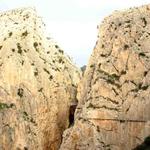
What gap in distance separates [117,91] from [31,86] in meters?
14.6

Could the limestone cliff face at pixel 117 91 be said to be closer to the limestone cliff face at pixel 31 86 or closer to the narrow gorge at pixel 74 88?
the narrow gorge at pixel 74 88

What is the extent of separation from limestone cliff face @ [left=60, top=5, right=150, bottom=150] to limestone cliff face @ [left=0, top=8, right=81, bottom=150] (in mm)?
7119

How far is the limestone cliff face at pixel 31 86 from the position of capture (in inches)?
3105

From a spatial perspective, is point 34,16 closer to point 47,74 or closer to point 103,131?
point 47,74

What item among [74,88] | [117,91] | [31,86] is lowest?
[117,91]

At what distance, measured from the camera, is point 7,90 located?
81062 mm

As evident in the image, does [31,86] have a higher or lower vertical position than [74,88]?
lower

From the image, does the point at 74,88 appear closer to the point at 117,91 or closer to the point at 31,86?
the point at 31,86

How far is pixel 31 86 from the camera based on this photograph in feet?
270

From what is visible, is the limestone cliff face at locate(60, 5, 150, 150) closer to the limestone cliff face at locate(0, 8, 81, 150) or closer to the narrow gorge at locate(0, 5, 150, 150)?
the narrow gorge at locate(0, 5, 150, 150)

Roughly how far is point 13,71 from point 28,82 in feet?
7.89

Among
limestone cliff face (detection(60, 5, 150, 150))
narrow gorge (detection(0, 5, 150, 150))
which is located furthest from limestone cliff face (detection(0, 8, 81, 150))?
limestone cliff face (detection(60, 5, 150, 150))

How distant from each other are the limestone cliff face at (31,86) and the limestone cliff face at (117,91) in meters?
7.12

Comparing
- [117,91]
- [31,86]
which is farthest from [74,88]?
[117,91]
